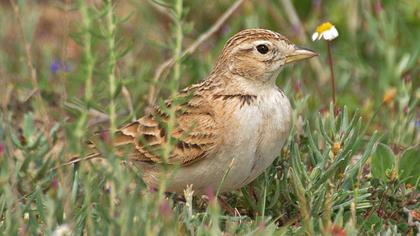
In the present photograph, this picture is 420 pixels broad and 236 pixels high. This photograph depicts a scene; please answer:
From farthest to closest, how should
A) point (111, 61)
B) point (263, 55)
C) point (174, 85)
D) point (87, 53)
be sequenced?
point (263, 55), point (111, 61), point (87, 53), point (174, 85)

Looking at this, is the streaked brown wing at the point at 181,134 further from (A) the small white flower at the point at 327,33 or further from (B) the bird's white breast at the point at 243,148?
(A) the small white flower at the point at 327,33

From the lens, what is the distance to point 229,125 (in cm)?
556

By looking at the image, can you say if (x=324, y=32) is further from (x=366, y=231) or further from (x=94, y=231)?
(x=94, y=231)

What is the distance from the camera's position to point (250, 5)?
877 centimetres

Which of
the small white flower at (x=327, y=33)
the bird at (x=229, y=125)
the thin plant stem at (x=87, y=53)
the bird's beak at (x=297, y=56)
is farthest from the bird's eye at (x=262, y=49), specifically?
the thin plant stem at (x=87, y=53)

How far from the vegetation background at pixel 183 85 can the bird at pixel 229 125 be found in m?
0.16

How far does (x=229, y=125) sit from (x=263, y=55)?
54 centimetres

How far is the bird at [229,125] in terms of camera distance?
5.52 m

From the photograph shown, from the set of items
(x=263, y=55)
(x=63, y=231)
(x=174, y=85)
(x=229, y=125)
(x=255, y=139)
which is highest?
(x=263, y=55)

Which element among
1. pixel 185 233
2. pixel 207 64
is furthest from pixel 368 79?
pixel 185 233

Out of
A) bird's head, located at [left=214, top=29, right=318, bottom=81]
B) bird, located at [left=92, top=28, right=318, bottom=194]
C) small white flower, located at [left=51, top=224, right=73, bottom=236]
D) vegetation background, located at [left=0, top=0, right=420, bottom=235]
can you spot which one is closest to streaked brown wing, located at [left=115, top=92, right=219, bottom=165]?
bird, located at [left=92, top=28, right=318, bottom=194]

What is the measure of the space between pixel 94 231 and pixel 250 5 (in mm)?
4495

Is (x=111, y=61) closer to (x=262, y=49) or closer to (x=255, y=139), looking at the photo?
(x=255, y=139)

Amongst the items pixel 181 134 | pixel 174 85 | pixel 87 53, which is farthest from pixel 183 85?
pixel 174 85
